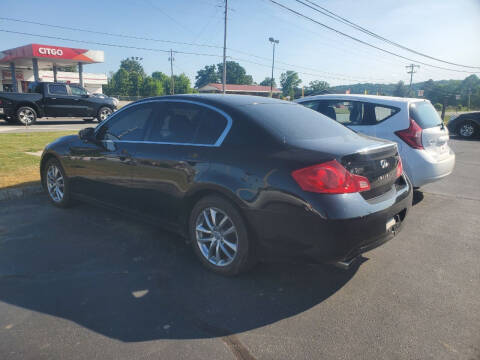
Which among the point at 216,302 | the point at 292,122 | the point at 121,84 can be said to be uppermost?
the point at 121,84

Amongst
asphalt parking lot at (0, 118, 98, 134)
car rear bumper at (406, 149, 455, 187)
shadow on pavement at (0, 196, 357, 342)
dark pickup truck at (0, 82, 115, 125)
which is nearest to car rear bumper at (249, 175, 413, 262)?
shadow on pavement at (0, 196, 357, 342)

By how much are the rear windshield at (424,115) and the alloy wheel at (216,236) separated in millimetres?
3733

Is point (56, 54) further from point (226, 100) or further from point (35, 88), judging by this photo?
point (226, 100)

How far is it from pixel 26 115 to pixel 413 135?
16851mm

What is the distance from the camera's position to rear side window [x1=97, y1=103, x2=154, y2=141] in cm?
405

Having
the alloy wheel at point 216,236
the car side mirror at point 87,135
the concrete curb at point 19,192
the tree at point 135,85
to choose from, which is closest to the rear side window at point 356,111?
the alloy wheel at point 216,236

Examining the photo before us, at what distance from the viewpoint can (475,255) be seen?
386cm

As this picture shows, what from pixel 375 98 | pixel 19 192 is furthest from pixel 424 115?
pixel 19 192

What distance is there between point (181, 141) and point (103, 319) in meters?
1.73

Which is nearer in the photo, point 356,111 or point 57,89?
point 356,111

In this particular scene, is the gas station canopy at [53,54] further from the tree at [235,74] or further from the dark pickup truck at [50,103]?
the tree at [235,74]

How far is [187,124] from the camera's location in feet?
12.0

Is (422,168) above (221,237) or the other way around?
above

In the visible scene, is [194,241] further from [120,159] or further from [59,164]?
[59,164]
